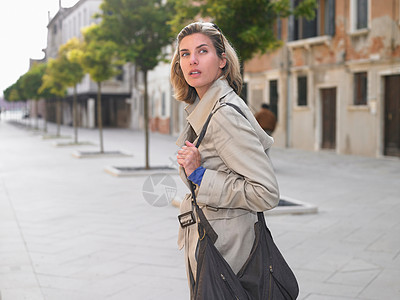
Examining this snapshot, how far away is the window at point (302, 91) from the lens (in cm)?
2188

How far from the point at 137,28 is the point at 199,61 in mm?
12002

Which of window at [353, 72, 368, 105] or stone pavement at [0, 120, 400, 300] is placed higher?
window at [353, 72, 368, 105]

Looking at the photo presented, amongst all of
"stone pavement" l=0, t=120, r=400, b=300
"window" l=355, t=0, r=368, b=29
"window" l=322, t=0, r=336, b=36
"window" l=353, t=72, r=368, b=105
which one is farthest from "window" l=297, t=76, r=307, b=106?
"stone pavement" l=0, t=120, r=400, b=300

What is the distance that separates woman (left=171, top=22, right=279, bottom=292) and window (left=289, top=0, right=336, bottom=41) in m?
18.4

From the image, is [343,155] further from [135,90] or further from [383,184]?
[135,90]

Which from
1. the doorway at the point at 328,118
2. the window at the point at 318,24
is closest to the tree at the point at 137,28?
the window at the point at 318,24

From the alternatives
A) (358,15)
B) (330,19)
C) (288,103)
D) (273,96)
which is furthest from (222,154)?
(273,96)

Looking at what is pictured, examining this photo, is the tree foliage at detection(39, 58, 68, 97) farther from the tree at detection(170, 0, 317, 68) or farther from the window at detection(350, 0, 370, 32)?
the tree at detection(170, 0, 317, 68)

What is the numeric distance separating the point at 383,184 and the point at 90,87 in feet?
122

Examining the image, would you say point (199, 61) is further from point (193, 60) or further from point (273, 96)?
point (273, 96)

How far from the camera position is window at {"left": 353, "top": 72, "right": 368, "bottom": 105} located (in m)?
18.9

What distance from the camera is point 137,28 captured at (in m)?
14.0

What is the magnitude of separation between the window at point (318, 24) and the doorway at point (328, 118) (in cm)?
203

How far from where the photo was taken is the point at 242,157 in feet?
7.13
